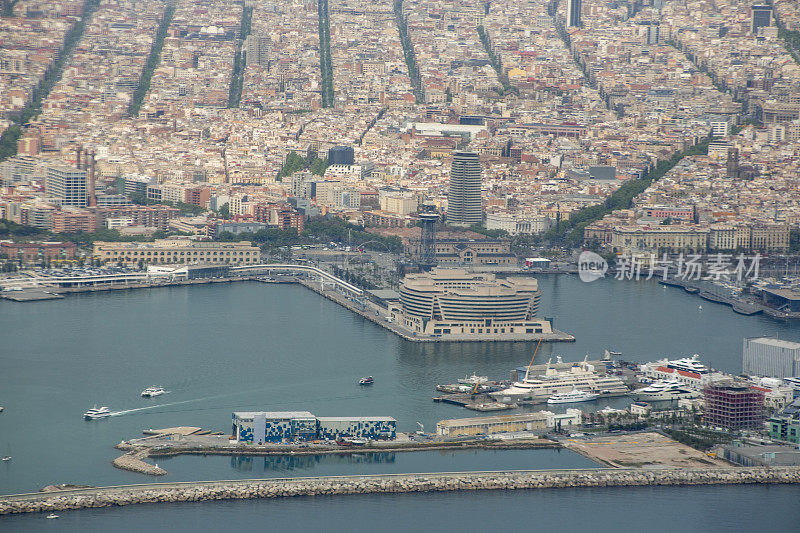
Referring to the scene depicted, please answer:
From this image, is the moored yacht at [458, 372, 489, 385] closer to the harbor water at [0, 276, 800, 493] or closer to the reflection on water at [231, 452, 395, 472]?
the harbor water at [0, 276, 800, 493]

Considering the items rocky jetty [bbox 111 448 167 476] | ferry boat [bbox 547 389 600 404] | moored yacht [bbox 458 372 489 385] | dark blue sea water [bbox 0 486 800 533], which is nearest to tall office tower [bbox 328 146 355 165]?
moored yacht [bbox 458 372 489 385]

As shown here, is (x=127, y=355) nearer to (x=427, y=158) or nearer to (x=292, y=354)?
(x=292, y=354)

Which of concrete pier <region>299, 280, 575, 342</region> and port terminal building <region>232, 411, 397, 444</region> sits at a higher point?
concrete pier <region>299, 280, 575, 342</region>

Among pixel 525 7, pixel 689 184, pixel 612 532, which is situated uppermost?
pixel 525 7

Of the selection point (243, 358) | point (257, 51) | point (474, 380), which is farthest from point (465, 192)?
point (257, 51)

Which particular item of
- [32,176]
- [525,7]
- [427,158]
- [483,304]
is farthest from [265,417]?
[525,7]

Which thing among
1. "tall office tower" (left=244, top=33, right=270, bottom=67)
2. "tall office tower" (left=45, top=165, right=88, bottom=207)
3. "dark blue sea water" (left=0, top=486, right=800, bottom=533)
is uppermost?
"tall office tower" (left=244, top=33, right=270, bottom=67)

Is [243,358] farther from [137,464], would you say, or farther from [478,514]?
[478,514]
